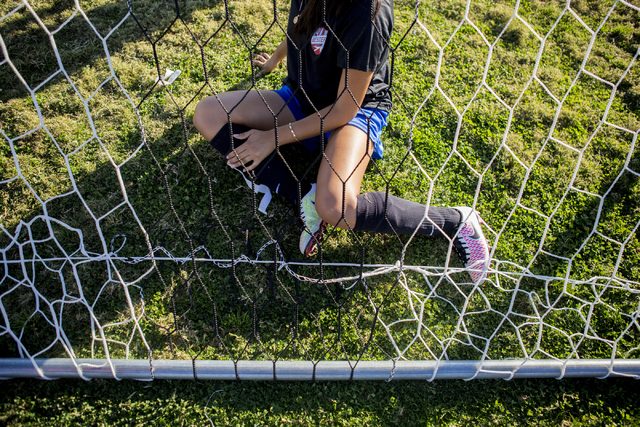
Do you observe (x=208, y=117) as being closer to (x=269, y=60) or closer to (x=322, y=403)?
(x=269, y=60)

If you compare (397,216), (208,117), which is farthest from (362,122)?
(208,117)

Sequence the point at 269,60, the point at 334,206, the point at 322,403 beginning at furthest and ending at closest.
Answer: the point at 269,60, the point at 334,206, the point at 322,403

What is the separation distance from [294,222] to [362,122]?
422 mm

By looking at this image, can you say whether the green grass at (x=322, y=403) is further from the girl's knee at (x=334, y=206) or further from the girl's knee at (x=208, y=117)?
the girl's knee at (x=208, y=117)

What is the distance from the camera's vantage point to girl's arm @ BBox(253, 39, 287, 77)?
1.73 m

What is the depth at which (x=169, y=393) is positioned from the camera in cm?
113

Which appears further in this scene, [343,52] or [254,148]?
[254,148]

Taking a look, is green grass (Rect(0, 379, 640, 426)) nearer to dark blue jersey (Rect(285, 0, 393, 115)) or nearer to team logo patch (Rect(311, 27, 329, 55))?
dark blue jersey (Rect(285, 0, 393, 115))

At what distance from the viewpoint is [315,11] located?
1.18 m

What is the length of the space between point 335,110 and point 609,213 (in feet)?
4.08

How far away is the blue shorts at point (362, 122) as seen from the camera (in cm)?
133

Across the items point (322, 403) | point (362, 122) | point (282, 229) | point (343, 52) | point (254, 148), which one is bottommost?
point (322, 403)

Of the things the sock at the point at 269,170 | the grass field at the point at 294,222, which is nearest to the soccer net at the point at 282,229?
A: the grass field at the point at 294,222

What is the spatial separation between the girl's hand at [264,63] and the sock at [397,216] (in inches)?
36.4
